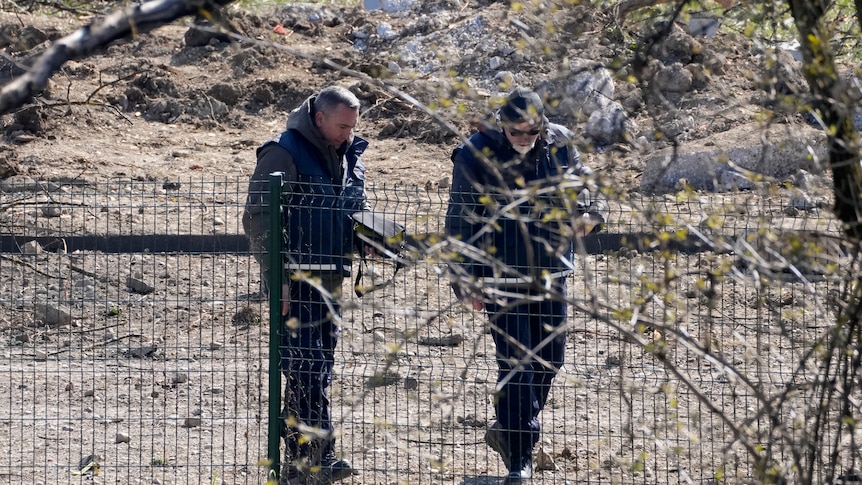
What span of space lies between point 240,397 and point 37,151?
7.24 meters

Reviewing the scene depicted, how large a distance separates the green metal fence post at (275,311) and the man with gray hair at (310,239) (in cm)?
4

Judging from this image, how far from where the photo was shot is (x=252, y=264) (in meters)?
10.5

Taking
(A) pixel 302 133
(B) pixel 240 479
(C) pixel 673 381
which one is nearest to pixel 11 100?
(A) pixel 302 133

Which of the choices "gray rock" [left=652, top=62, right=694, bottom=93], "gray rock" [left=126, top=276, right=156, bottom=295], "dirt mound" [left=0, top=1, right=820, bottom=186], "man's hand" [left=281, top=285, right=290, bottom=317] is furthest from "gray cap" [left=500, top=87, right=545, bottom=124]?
"gray rock" [left=652, top=62, right=694, bottom=93]

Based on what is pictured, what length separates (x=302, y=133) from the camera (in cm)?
601

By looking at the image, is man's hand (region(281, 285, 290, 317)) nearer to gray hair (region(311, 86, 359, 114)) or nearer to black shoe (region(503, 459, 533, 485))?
gray hair (region(311, 86, 359, 114))

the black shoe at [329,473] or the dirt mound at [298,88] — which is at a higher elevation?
the dirt mound at [298,88]

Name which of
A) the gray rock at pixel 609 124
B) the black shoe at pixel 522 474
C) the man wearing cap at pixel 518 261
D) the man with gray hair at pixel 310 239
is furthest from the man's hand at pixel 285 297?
the gray rock at pixel 609 124

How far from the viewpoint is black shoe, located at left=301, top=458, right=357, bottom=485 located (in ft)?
19.1

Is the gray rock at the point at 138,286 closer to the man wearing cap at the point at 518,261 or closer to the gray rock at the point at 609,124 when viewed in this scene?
the man wearing cap at the point at 518,261

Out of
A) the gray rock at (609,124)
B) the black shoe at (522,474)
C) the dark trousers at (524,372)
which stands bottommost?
the black shoe at (522,474)

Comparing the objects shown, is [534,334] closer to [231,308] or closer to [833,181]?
[833,181]

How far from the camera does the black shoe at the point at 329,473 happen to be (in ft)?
19.1

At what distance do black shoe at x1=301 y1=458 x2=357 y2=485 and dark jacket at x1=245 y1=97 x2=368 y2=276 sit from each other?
946mm
